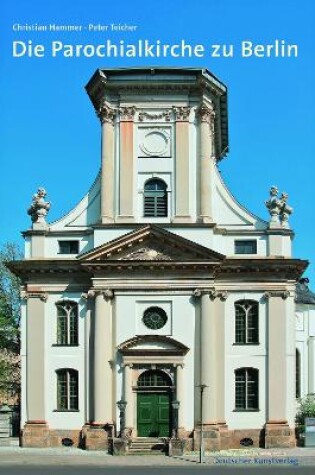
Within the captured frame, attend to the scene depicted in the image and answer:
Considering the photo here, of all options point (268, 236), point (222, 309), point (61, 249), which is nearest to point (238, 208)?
point (268, 236)

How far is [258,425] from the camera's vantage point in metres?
47.2

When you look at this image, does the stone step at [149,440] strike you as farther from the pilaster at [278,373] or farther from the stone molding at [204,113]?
the stone molding at [204,113]

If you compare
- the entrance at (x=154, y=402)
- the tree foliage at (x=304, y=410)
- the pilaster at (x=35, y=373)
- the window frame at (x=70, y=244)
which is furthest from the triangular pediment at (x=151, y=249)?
the tree foliage at (x=304, y=410)

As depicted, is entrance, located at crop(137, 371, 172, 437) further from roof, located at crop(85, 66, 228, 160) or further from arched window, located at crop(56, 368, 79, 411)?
roof, located at crop(85, 66, 228, 160)

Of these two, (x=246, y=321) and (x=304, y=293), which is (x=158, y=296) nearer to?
(x=246, y=321)

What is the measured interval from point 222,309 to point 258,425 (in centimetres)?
554

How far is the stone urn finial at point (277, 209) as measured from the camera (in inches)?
1918

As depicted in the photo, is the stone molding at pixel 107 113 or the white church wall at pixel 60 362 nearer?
the white church wall at pixel 60 362

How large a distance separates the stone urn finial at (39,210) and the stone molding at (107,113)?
4.74 m

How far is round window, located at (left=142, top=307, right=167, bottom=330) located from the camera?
4747 centimetres

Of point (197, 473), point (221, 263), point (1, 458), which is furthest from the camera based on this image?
point (221, 263)

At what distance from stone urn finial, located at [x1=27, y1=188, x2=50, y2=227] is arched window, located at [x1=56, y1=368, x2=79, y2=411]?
710 centimetres

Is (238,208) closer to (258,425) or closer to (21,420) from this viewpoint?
(258,425)

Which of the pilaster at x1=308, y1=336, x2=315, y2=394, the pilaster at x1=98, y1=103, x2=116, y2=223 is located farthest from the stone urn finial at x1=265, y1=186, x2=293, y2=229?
the pilaster at x1=308, y1=336, x2=315, y2=394
